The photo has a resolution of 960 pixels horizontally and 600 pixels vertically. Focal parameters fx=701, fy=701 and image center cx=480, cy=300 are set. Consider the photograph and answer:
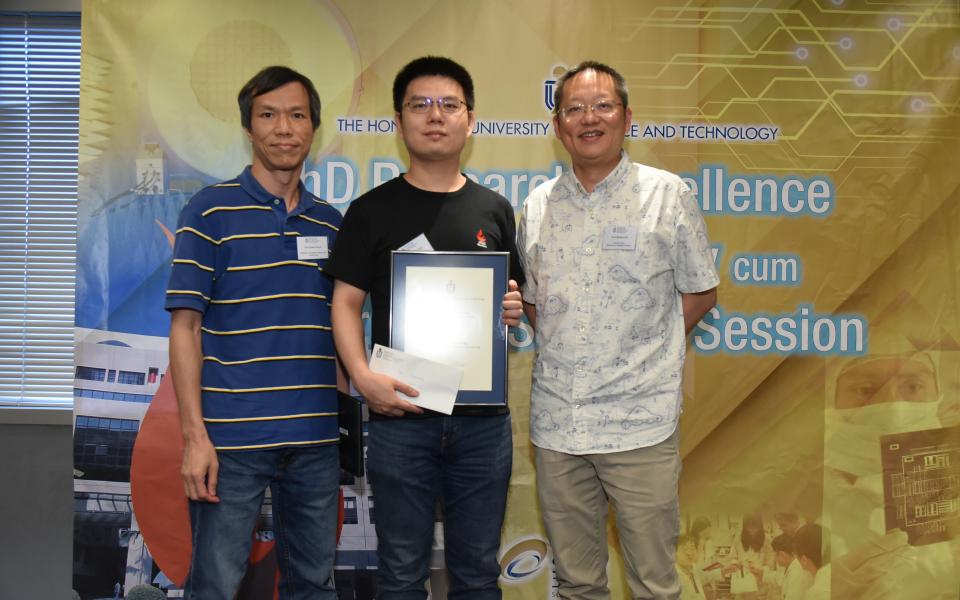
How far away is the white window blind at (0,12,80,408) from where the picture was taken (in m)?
3.40

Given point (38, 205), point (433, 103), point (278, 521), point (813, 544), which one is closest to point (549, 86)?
point (433, 103)

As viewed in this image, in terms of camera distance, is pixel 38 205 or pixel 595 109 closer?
pixel 595 109

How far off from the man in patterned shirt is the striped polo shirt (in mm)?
689

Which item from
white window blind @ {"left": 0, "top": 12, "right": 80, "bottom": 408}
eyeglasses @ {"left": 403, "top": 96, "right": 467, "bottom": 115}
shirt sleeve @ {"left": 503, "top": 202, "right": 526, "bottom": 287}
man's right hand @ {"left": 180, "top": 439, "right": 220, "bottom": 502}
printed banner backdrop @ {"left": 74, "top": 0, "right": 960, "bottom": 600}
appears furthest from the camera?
white window blind @ {"left": 0, "top": 12, "right": 80, "bottom": 408}

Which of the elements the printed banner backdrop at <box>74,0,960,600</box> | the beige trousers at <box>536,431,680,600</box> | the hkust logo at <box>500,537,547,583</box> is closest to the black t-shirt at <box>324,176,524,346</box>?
the beige trousers at <box>536,431,680,600</box>

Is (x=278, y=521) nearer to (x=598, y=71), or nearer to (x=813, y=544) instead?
(x=598, y=71)

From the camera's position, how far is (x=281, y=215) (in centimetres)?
213

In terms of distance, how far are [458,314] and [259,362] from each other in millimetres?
593

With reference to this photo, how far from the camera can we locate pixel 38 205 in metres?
3.42

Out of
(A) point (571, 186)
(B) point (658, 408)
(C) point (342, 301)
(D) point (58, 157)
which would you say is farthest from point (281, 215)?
(D) point (58, 157)

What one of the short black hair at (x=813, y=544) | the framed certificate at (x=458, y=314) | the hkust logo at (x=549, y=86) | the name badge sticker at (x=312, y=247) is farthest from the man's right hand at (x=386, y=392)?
the short black hair at (x=813, y=544)

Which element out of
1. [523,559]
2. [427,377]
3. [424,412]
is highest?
[427,377]

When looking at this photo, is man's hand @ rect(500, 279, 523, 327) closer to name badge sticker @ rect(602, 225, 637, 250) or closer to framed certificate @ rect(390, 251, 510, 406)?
framed certificate @ rect(390, 251, 510, 406)

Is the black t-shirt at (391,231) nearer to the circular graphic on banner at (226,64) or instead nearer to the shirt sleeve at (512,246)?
the shirt sleeve at (512,246)
